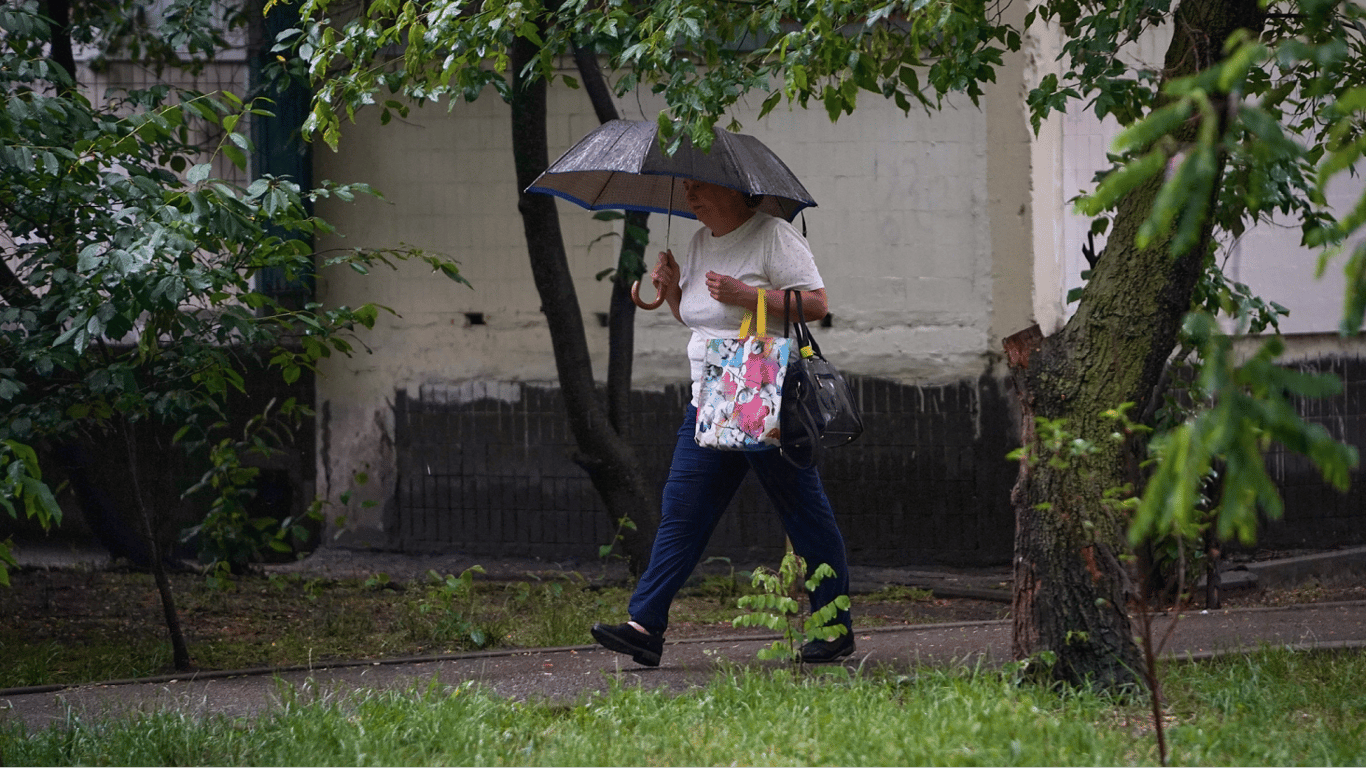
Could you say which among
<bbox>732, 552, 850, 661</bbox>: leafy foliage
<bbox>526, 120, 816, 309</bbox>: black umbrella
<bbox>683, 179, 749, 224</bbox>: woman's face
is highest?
<bbox>526, 120, 816, 309</bbox>: black umbrella

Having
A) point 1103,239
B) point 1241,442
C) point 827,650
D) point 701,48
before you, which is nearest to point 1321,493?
point 1103,239

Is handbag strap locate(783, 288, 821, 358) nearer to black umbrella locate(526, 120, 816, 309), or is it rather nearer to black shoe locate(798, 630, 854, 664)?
black umbrella locate(526, 120, 816, 309)

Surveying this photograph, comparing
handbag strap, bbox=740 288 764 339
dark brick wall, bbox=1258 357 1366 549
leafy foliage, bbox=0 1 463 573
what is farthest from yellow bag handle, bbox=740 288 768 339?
dark brick wall, bbox=1258 357 1366 549

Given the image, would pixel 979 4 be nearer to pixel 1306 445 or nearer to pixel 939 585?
pixel 1306 445

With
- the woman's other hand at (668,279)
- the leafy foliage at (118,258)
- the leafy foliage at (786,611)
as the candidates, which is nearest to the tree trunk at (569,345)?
the leafy foliage at (118,258)

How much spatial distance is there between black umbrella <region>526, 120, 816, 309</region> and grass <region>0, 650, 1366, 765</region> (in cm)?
151

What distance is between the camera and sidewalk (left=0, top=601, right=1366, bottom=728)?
4.11 m

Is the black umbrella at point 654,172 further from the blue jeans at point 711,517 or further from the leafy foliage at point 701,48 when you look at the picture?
the blue jeans at point 711,517

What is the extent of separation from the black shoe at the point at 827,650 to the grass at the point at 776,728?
1.08 feet

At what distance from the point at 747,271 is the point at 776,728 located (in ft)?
5.30

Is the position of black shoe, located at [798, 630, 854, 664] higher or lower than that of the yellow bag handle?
lower

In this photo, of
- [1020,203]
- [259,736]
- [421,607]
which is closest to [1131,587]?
[259,736]

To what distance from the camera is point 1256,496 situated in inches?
81.3

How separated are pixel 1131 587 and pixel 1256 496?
4.13ft
